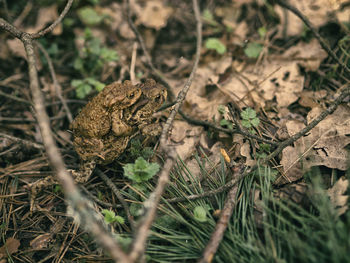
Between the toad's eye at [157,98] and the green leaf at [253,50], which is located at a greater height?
the green leaf at [253,50]

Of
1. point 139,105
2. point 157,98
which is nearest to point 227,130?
point 157,98

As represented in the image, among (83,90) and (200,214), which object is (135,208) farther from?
(83,90)

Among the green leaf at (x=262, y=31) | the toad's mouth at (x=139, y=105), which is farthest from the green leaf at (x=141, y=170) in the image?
the green leaf at (x=262, y=31)

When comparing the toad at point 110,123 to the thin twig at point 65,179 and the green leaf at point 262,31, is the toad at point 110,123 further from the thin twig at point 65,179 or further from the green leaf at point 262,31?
the green leaf at point 262,31

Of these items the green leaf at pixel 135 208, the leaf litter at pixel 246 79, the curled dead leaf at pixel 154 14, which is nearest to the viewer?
the green leaf at pixel 135 208

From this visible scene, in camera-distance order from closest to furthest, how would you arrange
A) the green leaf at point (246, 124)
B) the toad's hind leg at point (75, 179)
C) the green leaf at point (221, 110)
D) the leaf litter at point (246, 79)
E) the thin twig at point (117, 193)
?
the thin twig at point (117, 193)
the leaf litter at point (246, 79)
the toad's hind leg at point (75, 179)
the green leaf at point (246, 124)
the green leaf at point (221, 110)

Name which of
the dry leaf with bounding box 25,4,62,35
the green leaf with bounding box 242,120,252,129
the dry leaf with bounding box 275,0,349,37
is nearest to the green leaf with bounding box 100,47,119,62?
the dry leaf with bounding box 25,4,62,35

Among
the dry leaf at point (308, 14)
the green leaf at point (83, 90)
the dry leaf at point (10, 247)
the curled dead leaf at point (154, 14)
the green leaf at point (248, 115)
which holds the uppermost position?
the dry leaf at point (308, 14)

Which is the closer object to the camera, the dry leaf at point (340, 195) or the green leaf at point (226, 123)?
the dry leaf at point (340, 195)
